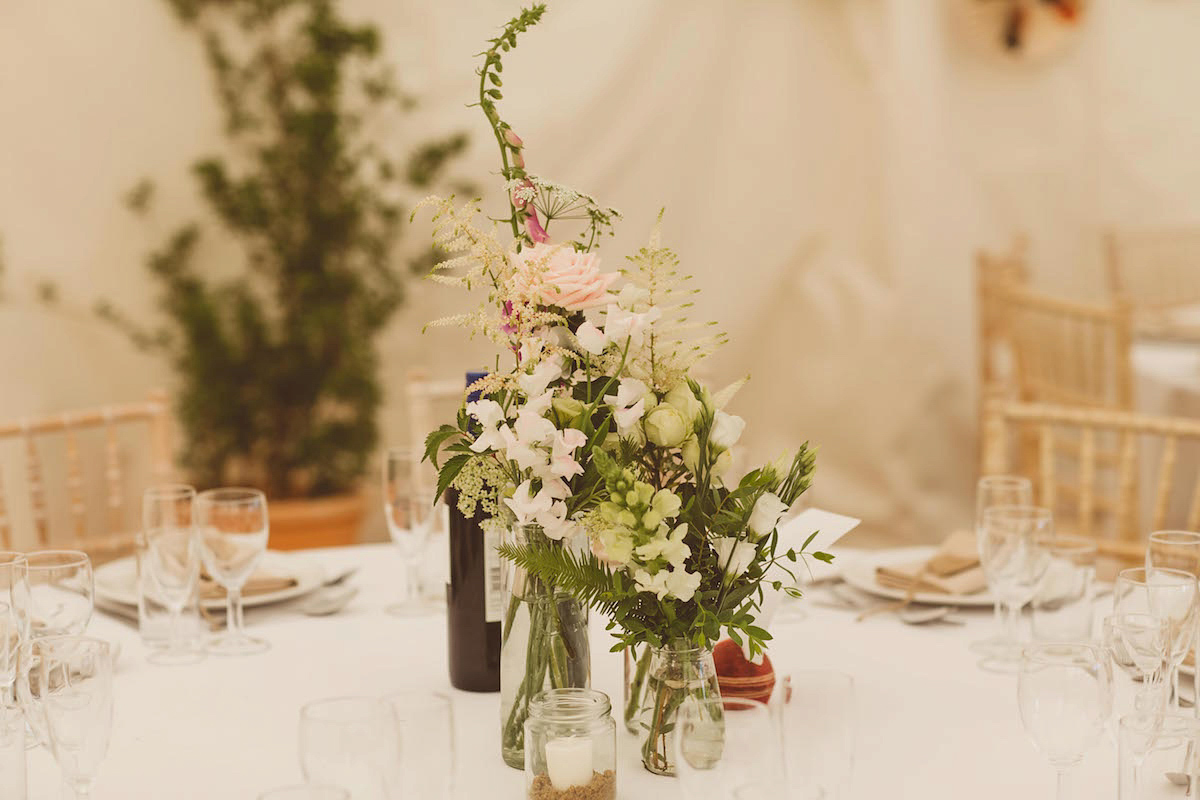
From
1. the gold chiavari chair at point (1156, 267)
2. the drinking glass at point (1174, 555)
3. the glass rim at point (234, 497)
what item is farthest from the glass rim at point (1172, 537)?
the gold chiavari chair at point (1156, 267)

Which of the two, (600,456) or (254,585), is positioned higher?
(600,456)

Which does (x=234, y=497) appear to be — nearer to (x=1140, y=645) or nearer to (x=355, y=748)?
(x=355, y=748)

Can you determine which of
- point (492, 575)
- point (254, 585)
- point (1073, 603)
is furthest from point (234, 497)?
point (1073, 603)

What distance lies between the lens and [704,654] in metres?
1.07

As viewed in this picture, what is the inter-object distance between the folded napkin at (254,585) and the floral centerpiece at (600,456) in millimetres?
657

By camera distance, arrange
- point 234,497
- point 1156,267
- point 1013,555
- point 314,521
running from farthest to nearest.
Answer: point 1156,267
point 314,521
point 234,497
point 1013,555

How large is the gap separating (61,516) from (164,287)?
28.0 inches

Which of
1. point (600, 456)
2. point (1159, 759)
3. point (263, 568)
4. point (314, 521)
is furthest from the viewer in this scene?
point (314, 521)

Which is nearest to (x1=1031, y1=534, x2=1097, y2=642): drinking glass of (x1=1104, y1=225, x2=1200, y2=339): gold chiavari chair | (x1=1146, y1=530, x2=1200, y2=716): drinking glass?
(x1=1146, y1=530, x2=1200, y2=716): drinking glass

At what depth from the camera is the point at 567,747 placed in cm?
104

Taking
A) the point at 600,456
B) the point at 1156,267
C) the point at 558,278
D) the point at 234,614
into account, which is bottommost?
the point at 234,614

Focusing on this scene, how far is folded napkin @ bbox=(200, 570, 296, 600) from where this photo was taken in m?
1.67

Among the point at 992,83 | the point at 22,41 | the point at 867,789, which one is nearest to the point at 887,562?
the point at 867,789

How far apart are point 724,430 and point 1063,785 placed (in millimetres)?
392
